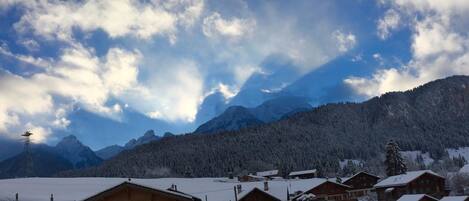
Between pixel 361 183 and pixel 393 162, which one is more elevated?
pixel 393 162

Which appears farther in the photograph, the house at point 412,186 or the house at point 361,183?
the house at point 361,183

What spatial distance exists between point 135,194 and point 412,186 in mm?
70212

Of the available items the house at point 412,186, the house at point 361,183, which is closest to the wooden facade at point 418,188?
the house at point 412,186

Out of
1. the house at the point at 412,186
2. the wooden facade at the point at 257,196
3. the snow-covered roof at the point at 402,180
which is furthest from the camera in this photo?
the house at the point at 412,186

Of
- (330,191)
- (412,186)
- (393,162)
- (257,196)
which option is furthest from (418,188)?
(257,196)

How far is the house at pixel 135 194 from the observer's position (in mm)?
34156

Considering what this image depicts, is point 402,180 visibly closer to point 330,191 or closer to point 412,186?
point 412,186

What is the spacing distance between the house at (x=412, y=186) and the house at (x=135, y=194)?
6689cm

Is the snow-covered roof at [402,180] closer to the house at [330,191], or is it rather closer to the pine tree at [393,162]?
the house at [330,191]

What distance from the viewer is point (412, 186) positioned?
308ft

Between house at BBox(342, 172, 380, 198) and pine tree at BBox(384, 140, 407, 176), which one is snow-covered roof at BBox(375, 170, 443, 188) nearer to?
house at BBox(342, 172, 380, 198)

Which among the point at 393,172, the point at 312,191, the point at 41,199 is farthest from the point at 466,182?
the point at 41,199

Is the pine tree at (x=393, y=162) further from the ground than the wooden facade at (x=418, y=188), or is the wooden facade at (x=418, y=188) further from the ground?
the pine tree at (x=393, y=162)

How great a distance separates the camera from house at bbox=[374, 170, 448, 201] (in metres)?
93.8
